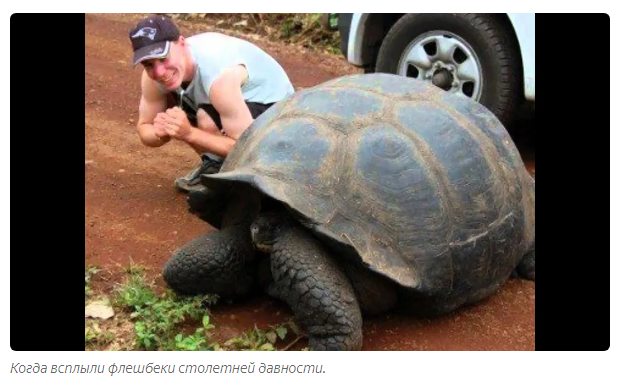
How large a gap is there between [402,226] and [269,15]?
5848 millimetres

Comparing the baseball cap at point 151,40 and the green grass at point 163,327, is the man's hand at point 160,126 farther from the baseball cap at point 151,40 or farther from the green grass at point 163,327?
the green grass at point 163,327

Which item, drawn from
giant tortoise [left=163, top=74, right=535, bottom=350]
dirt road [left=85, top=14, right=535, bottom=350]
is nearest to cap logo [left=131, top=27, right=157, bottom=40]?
giant tortoise [left=163, top=74, right=535, bottom=350]

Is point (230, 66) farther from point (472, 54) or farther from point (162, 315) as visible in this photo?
point (472, 54)

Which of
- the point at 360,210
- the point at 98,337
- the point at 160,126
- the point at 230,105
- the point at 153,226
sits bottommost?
the point at 98,337

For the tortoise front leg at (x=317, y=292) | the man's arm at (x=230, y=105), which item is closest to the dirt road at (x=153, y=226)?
the tortoise front leg at (x=317, y=292)

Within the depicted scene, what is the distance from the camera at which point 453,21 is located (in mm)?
5016

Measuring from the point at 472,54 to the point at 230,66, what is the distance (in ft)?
5.83

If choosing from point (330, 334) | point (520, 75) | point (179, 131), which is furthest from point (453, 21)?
point (330, 334)

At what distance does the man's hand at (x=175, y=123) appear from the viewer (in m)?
3.93

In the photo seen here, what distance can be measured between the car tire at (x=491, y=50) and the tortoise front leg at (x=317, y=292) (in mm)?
2456

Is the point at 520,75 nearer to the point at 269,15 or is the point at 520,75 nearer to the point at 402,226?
the point at 402,226

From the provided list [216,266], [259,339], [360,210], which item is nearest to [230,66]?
[216,266]

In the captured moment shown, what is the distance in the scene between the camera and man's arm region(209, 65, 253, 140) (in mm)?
3914

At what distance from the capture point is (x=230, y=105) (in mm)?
3914
